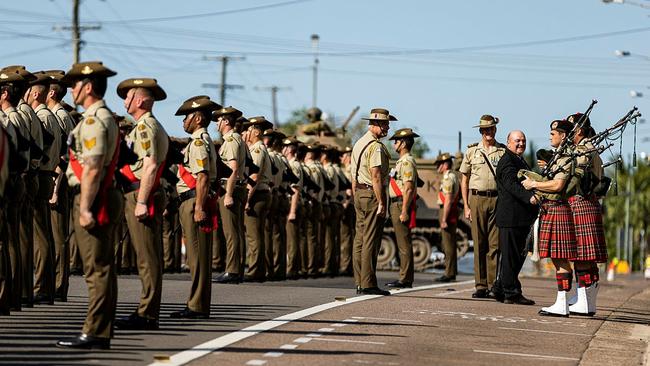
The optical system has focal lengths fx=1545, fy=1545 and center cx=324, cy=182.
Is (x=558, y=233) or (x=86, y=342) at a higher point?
(x=558, y=233)

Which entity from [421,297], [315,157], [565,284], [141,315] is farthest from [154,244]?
[315,157]

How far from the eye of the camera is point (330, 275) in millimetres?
26781

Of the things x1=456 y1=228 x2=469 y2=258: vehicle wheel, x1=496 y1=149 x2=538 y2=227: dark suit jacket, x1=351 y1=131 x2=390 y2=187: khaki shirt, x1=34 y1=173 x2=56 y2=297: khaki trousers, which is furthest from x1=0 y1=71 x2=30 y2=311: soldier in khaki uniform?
x1=456 y1=228 x2=469 y2=258: vehicle wheel

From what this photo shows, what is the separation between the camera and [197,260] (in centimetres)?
1457

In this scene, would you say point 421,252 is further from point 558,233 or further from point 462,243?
point 558,233

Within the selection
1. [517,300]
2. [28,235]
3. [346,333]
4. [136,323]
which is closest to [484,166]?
[517,300]

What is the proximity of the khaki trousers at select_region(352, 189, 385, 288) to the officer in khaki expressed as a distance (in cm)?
149

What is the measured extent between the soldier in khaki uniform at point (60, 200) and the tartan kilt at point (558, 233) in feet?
16.9

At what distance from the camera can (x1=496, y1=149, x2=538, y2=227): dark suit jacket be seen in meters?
17.9

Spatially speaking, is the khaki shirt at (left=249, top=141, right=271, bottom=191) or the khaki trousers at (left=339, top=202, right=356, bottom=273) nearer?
the khaki shirt at (left=249, top=141, right=271, bottom=191)

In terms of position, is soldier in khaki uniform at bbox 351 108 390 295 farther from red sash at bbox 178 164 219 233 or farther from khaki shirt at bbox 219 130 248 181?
red sash at bbox 178 164 219 233

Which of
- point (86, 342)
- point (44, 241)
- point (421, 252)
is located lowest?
point (86, 342)

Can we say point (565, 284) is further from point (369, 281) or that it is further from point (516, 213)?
point (369, 281)

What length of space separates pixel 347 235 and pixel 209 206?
13.6 metres
